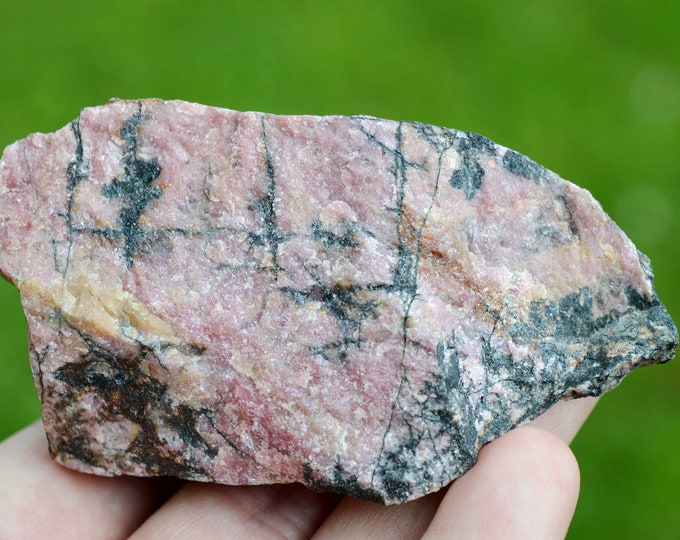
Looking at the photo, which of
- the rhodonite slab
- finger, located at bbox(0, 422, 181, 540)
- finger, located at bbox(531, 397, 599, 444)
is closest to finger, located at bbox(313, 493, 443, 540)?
the rhodonite slab

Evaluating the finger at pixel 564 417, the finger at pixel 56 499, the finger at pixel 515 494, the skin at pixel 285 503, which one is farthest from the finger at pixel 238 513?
the finger at pixel 564 417

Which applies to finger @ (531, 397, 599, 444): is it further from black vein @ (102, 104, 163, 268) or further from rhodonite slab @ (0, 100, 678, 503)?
black vein @ (102, 104, 163, 268)

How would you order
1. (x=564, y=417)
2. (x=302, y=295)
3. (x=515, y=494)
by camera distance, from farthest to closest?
1. (x=564, y=417)
2. (x=302, y=295)
3. (x=515, y=494)

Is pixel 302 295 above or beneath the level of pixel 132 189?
beneath

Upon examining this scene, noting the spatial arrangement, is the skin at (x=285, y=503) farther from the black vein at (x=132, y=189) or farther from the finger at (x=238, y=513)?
the black vein at (x=132, y=189)

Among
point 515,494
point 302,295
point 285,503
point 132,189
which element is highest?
point 132,189

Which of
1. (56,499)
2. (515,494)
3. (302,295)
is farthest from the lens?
(56,499)

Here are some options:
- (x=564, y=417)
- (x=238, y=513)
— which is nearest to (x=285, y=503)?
(x=238, y=513)

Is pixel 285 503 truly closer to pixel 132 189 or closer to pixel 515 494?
pixel 515 494
